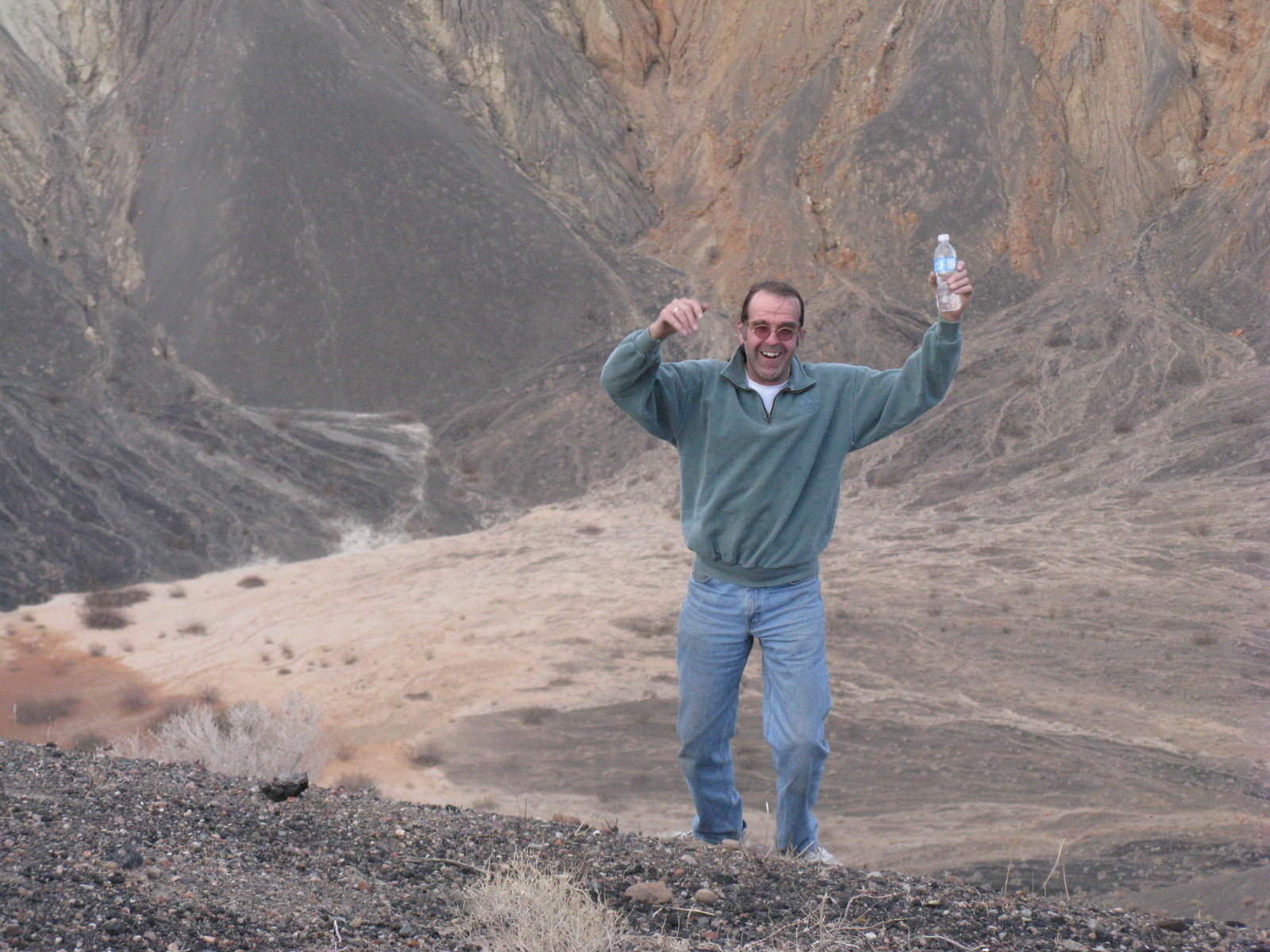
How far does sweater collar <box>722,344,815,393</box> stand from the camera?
3.73m

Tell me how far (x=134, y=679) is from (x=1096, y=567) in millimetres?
9693

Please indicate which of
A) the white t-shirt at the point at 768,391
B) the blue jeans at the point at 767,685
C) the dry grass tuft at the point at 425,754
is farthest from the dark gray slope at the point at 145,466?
the white t-shirt at the point at 768,391

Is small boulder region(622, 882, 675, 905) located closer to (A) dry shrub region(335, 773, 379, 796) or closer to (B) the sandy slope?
(B) the sandy slope

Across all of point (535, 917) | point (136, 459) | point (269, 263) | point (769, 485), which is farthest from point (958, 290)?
point (269, 263)

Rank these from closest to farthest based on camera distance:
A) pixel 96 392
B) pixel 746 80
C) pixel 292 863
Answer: pixel 292 863
pixel 96 392
pixel 746 80

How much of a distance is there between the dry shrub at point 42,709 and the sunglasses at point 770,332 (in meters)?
8.29

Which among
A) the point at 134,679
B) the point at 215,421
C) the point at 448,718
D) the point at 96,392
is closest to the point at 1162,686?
the point at 448,718

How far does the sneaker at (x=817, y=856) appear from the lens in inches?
148

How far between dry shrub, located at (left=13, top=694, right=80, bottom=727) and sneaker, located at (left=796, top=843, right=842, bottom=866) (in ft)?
26.0

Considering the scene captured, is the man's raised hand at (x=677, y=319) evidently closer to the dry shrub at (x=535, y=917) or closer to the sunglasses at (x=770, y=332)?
the sunglasses at (x=770, y=332)

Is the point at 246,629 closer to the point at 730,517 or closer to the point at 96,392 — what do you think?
the point at 96,392

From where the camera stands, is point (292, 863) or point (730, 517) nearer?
point (292, 863)

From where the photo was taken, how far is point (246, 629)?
1188cm

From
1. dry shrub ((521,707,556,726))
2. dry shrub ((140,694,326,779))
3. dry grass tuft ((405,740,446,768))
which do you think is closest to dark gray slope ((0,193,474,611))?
dry shrub ((140,694,326,779))
